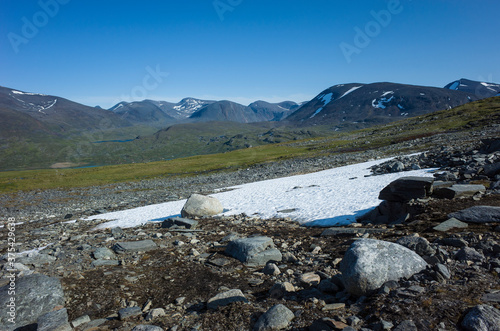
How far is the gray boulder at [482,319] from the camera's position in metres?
4.20

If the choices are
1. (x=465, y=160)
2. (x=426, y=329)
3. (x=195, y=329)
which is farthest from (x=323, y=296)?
(x=465, y=160)

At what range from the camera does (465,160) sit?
Answer: 1933cm

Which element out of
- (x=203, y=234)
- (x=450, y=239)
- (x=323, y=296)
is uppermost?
(x=450, y=239)

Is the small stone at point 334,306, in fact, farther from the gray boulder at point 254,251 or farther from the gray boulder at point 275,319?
the gray boulder at point 254,251

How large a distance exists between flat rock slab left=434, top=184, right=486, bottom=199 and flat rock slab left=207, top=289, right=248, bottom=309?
11.0 m

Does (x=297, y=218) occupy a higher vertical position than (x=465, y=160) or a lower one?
lower

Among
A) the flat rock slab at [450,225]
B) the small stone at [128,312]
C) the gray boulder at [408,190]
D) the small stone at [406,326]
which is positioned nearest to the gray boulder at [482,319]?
the small stone at [406,326]

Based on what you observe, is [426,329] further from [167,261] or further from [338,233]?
[167,261]

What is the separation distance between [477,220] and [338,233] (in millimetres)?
4581

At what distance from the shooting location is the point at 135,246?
39.2 feet

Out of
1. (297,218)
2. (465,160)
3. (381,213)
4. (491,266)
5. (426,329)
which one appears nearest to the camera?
(426,329)

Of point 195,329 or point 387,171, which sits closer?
point 195,329

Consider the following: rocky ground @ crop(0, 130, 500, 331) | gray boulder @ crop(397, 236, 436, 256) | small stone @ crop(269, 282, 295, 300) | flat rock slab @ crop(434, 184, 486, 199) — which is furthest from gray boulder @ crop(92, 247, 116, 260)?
flat rock slab @ crop(434, 184, 486, 199)

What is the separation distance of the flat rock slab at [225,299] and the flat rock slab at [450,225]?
23.4 feet
